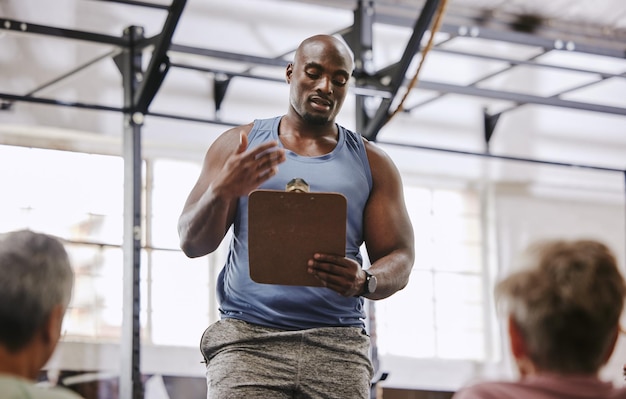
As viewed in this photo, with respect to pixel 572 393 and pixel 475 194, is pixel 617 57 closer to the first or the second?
pixel 475 194

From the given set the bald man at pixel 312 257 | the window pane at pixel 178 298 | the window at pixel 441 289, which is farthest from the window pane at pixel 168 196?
the bald man at pixel 312 257

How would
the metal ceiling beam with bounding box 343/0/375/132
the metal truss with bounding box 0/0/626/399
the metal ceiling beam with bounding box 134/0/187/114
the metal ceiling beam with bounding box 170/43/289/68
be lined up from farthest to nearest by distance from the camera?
1. the metal ceiling beam with bounding box 343/0/375/132
2. the metal ceiling beam with bounding box 170/43/289/68
3. the metal truss with bounding box 0/0/626/399
4. the metal ceiling beam with bounding box 134/0/187/114

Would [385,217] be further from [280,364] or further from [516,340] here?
[516,340]

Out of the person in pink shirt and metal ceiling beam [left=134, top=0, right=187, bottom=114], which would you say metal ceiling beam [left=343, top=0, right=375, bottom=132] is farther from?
the person in pink shirt

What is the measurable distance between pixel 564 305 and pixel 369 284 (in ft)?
3.85

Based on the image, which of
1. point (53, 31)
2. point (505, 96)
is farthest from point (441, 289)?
point (53, 31)

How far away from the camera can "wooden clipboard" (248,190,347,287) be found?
102 inches

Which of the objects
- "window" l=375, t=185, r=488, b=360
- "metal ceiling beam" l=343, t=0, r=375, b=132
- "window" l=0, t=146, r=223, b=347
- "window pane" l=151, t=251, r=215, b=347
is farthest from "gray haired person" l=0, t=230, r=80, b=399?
"window" l=375, t=185, r=488, b=360

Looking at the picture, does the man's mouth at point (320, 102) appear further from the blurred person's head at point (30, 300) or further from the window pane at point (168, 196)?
the window pane at point (168, 196)

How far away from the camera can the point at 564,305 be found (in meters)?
1.63

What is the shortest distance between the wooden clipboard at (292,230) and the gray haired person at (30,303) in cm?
92

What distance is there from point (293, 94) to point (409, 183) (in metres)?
6.70

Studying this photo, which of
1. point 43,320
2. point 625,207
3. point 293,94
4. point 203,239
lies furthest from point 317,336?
point 625,207

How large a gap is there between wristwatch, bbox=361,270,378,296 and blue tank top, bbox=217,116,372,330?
14 cm
